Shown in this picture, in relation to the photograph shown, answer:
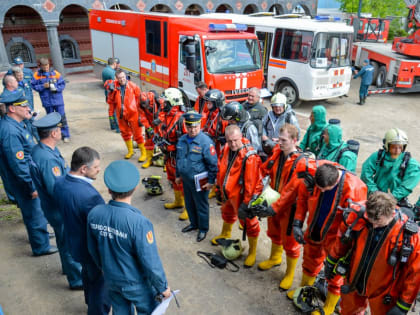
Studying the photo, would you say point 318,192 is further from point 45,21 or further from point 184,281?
point 45,21

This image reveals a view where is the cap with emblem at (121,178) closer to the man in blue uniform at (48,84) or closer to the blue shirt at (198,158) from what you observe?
the blue shirt at (198,158)

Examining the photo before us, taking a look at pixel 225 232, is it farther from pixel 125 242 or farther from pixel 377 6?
pixel 377 6

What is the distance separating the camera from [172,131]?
18.6 feet

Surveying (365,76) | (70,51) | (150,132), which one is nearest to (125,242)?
(150,132)

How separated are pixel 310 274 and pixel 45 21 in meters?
16.0

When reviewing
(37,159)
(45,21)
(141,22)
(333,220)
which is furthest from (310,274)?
(45,21)

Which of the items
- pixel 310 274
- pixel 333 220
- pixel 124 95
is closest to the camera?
pixel 333 220

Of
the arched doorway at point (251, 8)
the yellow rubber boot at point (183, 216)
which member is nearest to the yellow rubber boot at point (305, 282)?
the yellow rubber boot at point (183, 216)

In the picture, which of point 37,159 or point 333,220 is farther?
point 37,159

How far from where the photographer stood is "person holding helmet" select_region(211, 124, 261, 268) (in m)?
4.14

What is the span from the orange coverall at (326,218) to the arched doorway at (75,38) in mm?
17907

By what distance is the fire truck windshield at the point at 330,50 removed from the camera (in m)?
11.0

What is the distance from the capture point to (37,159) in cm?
364

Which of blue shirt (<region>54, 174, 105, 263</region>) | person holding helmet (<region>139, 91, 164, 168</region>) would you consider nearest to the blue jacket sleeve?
blue shirt (<region>54, 174, 105, 263</region>)
